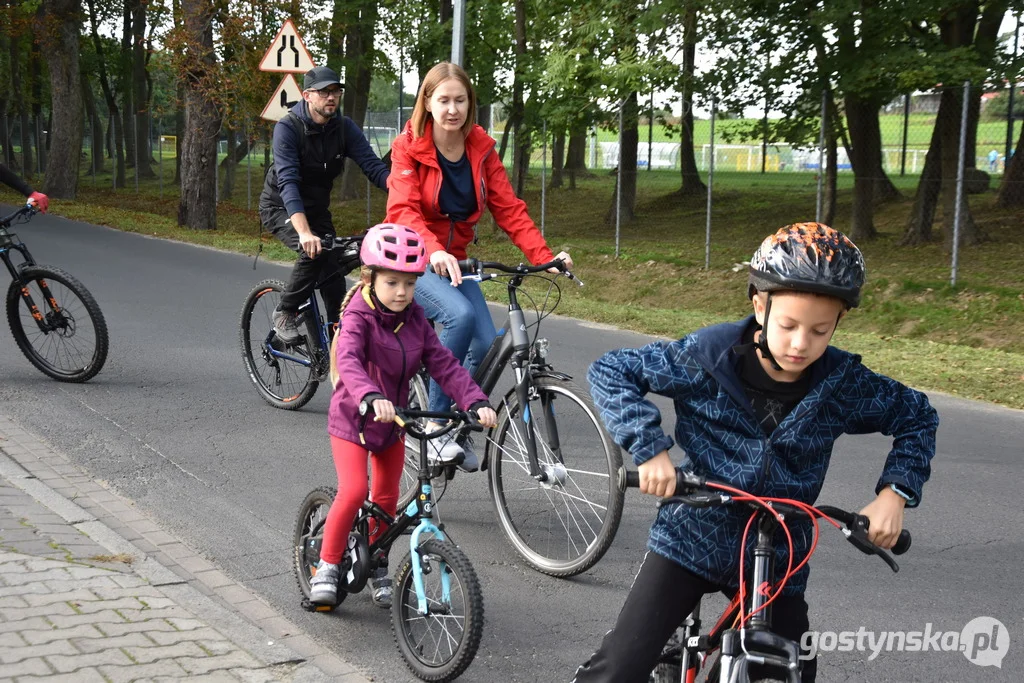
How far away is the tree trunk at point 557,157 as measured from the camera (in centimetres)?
2242

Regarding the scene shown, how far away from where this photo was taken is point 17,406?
27.4ft

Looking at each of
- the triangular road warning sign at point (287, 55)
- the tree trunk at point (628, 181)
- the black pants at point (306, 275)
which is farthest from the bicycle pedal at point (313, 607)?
the tree trunk at point (628, 181)

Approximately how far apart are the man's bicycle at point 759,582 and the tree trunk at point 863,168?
17.8m

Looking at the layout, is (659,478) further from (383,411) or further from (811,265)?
(383,411)

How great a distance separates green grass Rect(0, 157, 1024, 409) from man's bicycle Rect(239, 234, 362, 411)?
325 cm

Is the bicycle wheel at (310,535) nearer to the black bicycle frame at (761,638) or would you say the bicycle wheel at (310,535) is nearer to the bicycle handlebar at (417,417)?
the bicycle handlebar at (417,417)

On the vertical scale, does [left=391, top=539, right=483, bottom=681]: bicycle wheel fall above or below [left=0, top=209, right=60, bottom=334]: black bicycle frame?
below

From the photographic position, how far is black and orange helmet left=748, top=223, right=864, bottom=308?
2.71m

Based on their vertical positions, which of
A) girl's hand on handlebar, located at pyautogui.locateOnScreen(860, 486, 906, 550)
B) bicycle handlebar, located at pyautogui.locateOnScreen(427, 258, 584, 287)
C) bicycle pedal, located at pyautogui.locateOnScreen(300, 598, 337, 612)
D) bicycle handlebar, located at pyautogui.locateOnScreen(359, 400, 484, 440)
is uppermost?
bicycle handlebar, located at pyautogui.locateOnScreen(427, 258, 584, 287)

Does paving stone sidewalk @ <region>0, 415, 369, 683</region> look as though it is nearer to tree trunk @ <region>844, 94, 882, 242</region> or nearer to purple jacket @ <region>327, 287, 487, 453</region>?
purple jacket @ <region>327, 287, 487, 453</region>

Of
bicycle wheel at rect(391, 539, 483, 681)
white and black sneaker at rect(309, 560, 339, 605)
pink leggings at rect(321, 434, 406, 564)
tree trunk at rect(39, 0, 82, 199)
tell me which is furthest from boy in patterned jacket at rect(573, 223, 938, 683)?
tree trunk at rect(39, 0, 82, 199)

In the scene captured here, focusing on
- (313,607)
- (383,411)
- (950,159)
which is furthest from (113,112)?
(383,411)

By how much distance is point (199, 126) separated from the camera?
25578 mm

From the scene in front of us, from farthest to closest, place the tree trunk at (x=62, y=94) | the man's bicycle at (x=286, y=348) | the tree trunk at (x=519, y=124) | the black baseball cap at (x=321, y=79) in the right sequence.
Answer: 1. the tree trunk at (x=62, y=94)
2. the tree trunk at (x=519, y=124)
3. the man's bicycle at (x=286, y=348)
4. the black baseball cap at (x=321, y=79)
